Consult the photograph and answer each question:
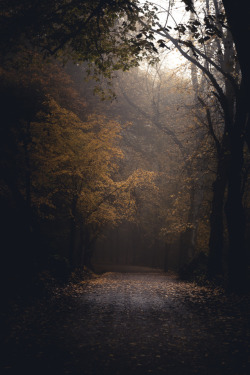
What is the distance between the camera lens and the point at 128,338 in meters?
6.25

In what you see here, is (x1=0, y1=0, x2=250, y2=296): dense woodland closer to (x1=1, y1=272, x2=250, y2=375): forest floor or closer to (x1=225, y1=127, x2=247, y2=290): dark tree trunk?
(x1=225, y1=127, x2=247, y2=290): dark tree trunk

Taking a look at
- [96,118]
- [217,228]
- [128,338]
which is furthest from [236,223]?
[96,118]

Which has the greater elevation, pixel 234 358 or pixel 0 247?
pixel 0 247

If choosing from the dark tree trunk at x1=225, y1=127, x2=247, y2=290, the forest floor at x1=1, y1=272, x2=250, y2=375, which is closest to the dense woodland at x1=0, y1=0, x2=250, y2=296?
the dark tree trunk at x1=225, y1=127, x2=247, y2=290

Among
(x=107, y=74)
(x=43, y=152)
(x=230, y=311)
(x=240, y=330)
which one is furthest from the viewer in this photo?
(x=43, y=152)

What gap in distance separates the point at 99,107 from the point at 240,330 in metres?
19.1

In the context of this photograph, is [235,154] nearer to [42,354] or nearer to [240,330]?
[240,330]

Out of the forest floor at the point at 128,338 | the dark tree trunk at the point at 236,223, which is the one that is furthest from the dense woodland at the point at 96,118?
the forest floor at the point at 128,338

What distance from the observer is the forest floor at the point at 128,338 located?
4828mm

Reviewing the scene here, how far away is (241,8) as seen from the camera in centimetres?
684

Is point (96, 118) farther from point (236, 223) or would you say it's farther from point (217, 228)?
point (236, 223)

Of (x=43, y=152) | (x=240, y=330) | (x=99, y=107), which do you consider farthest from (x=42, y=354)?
(x=99, y=107)

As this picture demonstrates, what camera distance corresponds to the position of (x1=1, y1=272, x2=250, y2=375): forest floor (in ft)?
15.8

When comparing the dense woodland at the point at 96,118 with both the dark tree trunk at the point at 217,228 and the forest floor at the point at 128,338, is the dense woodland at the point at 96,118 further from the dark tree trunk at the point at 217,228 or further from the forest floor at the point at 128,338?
the forest floor at the point at 128,338
